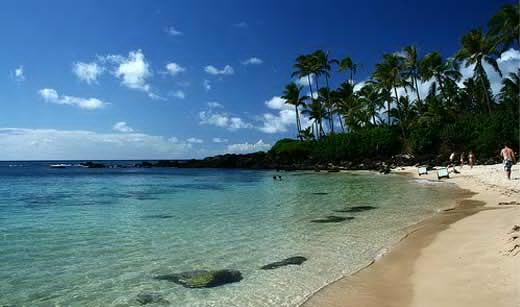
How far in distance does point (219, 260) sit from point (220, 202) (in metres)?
11.2

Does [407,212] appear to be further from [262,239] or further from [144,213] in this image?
[144,213]

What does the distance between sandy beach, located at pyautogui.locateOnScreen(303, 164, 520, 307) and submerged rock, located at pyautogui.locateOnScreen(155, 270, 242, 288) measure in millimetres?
1765

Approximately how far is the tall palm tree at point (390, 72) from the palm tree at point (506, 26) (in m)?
17.1

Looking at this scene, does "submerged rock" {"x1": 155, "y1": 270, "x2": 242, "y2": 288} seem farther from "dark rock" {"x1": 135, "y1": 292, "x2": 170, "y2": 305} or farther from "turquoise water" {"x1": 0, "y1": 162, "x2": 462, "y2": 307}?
"dark rock" {"x1": 135, "y1": 292, "x2": 170, "y2": 305}

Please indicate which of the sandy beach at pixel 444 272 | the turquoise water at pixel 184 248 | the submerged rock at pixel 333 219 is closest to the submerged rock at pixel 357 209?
the turquoise water at pixel 184 248

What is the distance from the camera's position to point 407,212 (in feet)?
45.4

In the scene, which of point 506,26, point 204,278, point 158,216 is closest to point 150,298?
point 204,278

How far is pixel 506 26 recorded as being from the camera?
32125 mm

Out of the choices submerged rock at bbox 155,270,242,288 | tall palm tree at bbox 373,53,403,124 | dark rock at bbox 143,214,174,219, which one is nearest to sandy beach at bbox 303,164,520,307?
submerged rock at bbox 155,270,242,288

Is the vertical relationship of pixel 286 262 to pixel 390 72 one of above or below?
below

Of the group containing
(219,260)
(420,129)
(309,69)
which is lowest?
(219,260)

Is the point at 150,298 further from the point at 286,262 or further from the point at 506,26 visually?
the point at 506,26

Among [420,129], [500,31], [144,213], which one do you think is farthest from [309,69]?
[144,213]

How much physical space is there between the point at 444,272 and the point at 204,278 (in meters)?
4.20
